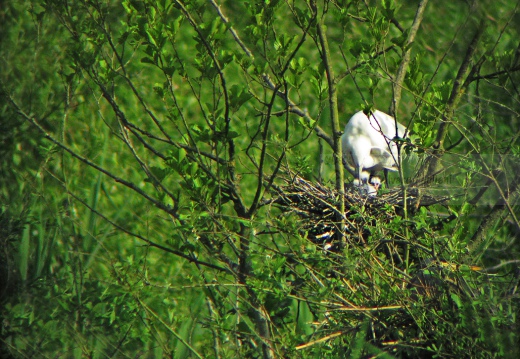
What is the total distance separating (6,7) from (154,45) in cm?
382

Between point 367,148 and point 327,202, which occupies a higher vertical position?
point 367,148

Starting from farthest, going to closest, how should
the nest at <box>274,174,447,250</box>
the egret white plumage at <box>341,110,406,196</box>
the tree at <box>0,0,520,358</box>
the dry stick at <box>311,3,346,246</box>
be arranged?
1. the egret white plumage at <box>341,110,406,196</box>
2. the nest at <box>274,174,447,250</box>
3. the dry stick at <box>311,3,346,246</box>
4. the tree at <box>0,0,520,358</box>

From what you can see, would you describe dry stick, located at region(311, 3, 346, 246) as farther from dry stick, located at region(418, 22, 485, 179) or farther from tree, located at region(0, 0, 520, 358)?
dry stick, located at region(418, 22, 485, 179)

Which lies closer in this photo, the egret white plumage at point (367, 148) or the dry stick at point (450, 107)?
→ the dry stick at point (450, 107)

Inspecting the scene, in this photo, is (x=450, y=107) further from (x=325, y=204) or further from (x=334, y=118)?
(x=325, y=204)

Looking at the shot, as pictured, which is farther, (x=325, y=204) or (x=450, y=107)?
(x=325, y=204)

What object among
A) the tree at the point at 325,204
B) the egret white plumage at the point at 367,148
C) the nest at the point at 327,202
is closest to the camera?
the tree at the point at 325,204

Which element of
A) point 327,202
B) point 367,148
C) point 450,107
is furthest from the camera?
point 367,148

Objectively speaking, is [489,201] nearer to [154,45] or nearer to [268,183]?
[268,183]

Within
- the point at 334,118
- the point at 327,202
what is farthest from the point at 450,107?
the point at 327,202

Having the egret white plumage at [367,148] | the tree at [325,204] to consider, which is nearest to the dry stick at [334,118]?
the tree at [325,204]

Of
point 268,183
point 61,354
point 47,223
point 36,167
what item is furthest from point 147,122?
point 268,183

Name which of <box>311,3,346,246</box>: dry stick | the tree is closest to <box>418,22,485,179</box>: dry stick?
the tree

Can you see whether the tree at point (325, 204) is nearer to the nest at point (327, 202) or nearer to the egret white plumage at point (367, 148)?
the nest at point (327, 202)
